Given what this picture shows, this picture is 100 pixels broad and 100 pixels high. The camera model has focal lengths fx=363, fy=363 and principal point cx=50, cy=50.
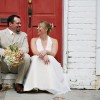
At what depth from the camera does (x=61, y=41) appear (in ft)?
24.0

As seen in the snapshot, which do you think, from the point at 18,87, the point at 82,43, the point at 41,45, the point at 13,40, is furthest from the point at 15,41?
the point at 82,43

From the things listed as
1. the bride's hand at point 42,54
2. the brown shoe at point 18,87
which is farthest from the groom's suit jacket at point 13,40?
the brown shoe at point 18,87

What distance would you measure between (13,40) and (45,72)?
0.90 m

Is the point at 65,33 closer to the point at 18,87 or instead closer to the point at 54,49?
the point at 54,49

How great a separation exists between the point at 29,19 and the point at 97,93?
6.53ft

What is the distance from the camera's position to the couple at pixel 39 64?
21.9ft

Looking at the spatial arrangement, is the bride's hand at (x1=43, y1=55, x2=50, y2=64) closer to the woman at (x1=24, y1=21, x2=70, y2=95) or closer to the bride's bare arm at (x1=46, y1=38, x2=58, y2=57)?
the woman at (x1=24, y1=21, x2=70, y2=95)

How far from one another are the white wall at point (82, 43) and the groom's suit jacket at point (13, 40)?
2.84 ft

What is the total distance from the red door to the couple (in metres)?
0.31

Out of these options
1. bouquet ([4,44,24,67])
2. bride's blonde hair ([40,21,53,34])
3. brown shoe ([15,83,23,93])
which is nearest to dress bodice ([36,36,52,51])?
bride's blonde hair ([40,21,53,34])

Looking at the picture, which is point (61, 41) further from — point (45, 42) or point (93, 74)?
point (93, 74)

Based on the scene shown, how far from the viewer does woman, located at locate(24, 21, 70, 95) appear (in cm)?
664

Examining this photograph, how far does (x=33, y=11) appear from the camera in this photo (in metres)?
7.29

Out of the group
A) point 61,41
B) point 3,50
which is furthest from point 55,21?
point 3,50
